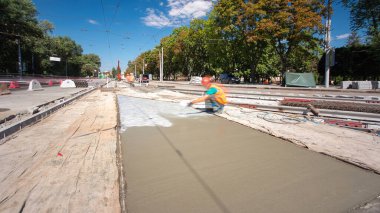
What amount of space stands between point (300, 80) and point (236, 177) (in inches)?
1070

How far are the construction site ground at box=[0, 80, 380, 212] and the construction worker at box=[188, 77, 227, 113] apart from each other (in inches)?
101

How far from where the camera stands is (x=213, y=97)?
29.7ft

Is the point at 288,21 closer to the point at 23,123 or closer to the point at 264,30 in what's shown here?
the point at 264,30

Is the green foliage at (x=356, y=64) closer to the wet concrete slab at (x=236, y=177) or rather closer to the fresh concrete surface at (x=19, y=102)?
the wet concrete slab at (x=236, y=177)

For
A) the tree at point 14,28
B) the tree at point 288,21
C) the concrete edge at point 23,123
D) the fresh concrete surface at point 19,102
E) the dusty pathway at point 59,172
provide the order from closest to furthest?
the dusty pathway at point 59,172 → the concrete edge at point 23,123 → the fresh concrete surface at point 19,102 → the tree at point 288,21 → the tree at point 14,28

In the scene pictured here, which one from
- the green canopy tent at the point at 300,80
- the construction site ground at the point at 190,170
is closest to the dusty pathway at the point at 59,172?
the construction site ground at the point at 190,170

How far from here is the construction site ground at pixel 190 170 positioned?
2.74 m

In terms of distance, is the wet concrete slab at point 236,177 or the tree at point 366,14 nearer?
the wet concrete slab at point 236,177

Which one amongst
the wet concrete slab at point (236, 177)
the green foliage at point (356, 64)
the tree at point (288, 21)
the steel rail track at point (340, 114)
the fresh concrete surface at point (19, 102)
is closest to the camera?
the wet concrete slab at point (236, 177)

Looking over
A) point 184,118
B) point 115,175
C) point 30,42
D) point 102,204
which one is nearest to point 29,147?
point 115,175

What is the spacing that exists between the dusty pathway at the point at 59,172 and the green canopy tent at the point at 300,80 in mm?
26222

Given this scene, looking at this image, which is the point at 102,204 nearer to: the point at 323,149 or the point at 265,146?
the point at 265,146

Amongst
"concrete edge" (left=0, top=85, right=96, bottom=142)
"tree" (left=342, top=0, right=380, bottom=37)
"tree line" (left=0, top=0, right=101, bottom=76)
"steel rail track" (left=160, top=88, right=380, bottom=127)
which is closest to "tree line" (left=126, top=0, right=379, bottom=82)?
"tree" (left=342, top=0, right=380, bottom=37)

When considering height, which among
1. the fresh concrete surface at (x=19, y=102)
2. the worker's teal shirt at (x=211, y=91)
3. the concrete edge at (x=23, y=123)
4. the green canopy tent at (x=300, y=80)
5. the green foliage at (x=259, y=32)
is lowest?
the concrete edge at (x=23, y=123)
